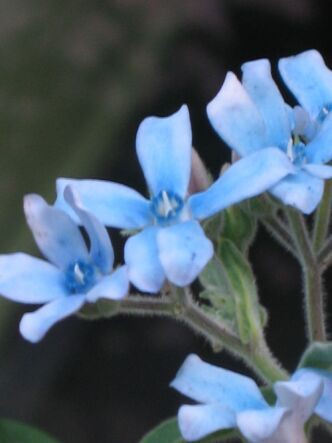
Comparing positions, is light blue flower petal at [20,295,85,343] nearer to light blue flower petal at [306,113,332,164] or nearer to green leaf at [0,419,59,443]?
light blue flower petal at [306,113,332,164]

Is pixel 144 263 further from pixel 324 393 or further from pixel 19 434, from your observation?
pixel 19 434

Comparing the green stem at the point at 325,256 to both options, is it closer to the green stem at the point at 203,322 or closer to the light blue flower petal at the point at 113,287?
the green stem at the point at 203,322

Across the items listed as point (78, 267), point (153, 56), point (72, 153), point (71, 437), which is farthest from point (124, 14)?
point (78, 267)

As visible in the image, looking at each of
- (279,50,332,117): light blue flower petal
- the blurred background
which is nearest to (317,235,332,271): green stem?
(279,50,332,117): light blue flower petal

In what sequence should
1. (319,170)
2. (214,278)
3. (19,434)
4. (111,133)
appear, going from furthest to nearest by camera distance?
(111,133) < (19,434) < (214,278) < (319,170)

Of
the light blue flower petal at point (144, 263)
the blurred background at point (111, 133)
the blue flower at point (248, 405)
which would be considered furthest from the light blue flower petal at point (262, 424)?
the blurred background at point (111, 133)

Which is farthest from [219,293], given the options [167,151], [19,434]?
[19,434]
